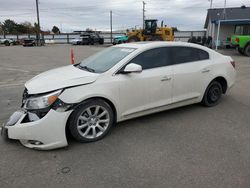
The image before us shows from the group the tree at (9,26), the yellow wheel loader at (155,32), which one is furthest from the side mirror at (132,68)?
the tree at (9,26)

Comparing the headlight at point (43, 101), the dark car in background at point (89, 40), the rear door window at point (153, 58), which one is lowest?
the headlight at point (43, 101)

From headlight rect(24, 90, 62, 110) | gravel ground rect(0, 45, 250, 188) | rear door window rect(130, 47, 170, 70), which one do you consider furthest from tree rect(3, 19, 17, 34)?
gravel ground rect(0, 45, 250, 188)

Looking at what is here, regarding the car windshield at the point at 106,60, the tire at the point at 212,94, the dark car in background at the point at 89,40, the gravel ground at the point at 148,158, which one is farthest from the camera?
the dark car in background at the point at 89,40

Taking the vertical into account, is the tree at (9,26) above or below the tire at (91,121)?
above

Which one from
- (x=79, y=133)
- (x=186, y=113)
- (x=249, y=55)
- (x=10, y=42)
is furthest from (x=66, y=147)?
(x=10, y=42)

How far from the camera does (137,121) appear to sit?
14.7 feet

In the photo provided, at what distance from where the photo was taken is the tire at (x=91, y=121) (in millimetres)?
3492

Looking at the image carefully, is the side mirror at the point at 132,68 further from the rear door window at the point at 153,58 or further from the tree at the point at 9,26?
the tree at the point at 9,26

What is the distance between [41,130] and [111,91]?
3.96ft

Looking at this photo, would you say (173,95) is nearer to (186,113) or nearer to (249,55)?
(186,113)

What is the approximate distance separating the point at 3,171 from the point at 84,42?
1490 inches

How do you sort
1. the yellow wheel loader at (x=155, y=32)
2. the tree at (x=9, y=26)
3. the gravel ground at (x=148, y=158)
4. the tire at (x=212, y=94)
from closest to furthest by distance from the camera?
1. the gravel ground at (x=148, y=158)
2. the tire at (x=212, y=94)
3. the yellow wheel loader at (x=155, y=32)
4. the tree at (x=9, y=26)

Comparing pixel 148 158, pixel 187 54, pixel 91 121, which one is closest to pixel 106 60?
pixel 91 121

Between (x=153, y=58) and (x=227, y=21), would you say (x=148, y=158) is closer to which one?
(x=153, y=58)
